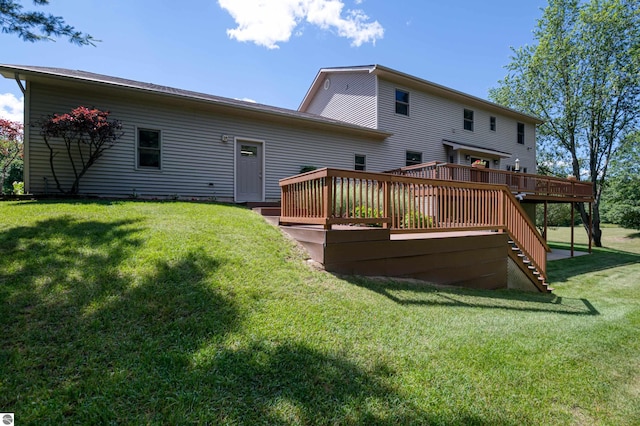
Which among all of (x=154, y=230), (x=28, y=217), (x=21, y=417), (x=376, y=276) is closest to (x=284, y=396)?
(x=21, y=417)

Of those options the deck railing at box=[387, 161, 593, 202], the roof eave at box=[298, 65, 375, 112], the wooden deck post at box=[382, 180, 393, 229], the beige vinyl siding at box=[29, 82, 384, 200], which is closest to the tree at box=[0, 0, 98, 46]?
the beige vinyl siding at box=[29, 82, 384, 200]

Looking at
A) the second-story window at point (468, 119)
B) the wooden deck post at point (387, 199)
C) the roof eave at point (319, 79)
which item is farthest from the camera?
the second-story window at point (468, 119)

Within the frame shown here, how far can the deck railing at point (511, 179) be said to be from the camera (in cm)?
960

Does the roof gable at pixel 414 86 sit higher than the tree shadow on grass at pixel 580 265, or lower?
higher

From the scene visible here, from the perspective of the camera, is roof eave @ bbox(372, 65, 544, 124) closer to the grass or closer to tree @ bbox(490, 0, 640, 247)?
tree @ bbox(490, 0, 640, 247)

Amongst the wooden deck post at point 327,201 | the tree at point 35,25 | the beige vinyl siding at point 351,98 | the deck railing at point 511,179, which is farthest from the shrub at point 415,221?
the beige vinyl siding at point 351,98

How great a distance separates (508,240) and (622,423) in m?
4.91

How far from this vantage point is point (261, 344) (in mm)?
2520

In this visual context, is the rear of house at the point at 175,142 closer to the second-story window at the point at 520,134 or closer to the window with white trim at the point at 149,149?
→ the window with white trim at the point at 149,149

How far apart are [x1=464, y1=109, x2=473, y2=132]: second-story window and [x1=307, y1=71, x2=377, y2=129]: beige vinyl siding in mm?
5969

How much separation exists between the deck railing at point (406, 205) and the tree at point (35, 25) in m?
5.08

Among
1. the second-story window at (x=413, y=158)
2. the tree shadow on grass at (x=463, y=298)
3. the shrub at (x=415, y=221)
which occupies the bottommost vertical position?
the tree shadow on grass at (x=463, y=298)

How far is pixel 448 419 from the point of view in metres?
1.98

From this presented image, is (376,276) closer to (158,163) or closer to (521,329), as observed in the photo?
(521,329)
